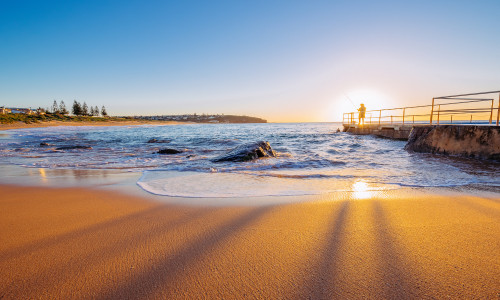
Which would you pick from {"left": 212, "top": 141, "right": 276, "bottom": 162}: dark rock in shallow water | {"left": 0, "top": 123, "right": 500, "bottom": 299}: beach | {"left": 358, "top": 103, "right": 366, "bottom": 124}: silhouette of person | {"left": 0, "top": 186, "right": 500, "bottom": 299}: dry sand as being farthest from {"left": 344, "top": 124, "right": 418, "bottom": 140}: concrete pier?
{"left": 0, "top": 186, "right": 500, "bottom": 299}: dry sand

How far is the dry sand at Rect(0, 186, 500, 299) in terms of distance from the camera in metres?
1.32

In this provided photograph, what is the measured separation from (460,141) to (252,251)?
346 inches

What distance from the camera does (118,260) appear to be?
162cm

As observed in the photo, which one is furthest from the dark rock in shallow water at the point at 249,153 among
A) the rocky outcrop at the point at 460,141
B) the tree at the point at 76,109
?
the tree at the point at 76,109

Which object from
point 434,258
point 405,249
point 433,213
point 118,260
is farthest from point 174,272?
point 433,213

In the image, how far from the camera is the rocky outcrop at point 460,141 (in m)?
6.52

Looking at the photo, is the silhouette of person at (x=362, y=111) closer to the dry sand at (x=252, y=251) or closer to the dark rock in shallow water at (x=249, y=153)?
the dark rock in shallow water at (x=249, y=153)

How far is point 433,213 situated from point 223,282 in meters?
2.40

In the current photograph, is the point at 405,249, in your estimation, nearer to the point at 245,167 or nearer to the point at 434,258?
the point at 434,258

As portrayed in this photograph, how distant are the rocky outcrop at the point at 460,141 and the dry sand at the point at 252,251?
547 cm

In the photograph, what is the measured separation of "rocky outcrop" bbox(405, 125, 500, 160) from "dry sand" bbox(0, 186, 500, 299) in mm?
5473

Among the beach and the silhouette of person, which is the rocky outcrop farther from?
the silhouette of person

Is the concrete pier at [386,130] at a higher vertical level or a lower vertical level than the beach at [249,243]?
higher

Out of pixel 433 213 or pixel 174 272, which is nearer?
pixel 174 272
